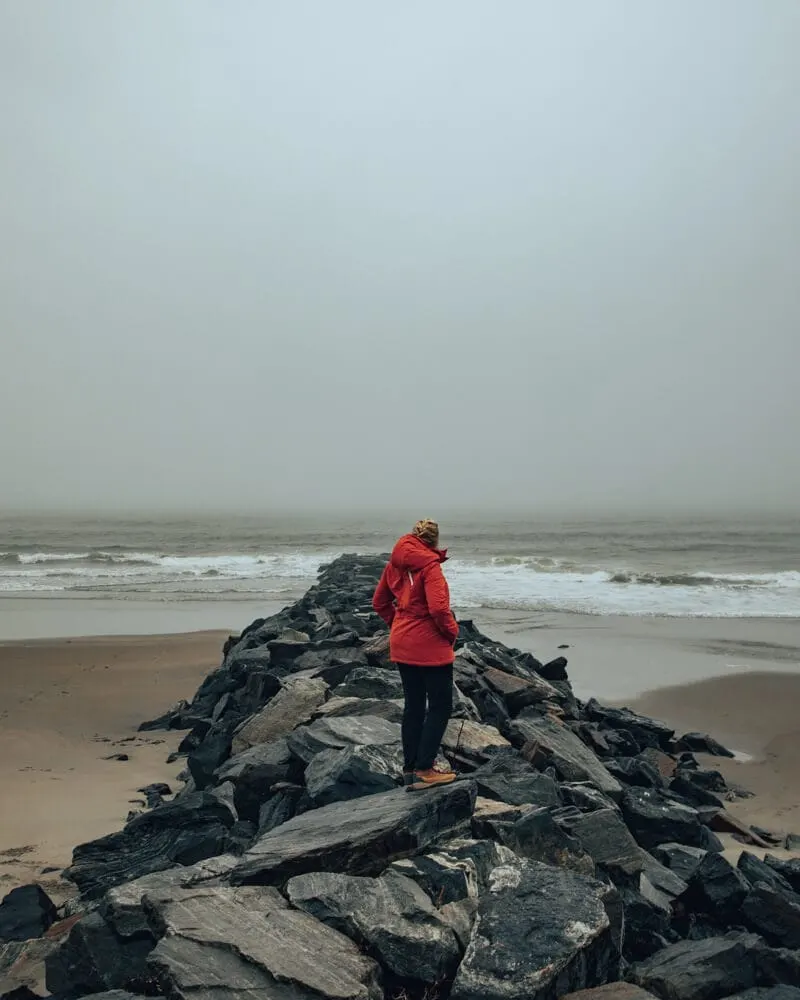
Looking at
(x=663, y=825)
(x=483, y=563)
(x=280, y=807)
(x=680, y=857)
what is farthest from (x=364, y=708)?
(x=483, y=563)

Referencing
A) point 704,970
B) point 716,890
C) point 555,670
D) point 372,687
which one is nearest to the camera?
point 704,970

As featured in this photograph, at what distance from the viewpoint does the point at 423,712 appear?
17.0ft

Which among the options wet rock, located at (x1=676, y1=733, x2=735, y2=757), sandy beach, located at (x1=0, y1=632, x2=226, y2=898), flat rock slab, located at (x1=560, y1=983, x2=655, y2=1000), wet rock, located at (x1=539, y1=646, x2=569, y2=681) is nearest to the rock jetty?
flat rock slab, located at (x1=560, y1=983, x2=655, y2=1000)

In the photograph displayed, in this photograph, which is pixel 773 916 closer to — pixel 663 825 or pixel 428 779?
pixel 663 825

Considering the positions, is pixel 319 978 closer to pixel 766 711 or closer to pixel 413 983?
pixel 413 983

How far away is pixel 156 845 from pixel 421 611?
7.63 ft

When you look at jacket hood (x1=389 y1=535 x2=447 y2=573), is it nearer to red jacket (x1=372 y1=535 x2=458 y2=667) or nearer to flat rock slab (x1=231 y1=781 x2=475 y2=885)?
red jacket (x1=372 y1=535 x2=458 y2=667)

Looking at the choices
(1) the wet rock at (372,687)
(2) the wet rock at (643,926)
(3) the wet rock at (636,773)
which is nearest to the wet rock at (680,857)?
(2) the wet rock at (643,926)

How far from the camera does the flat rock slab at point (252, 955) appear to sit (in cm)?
312

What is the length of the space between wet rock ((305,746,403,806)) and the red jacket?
809 millimetres

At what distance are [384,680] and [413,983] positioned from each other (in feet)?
14.8

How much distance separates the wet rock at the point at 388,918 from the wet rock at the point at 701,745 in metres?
6.32

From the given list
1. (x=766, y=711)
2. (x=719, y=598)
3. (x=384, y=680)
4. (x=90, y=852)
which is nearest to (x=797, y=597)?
(x=719, y=598)

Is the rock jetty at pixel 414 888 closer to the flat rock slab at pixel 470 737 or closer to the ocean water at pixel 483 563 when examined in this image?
the flat rock slab at pixel 470 737
